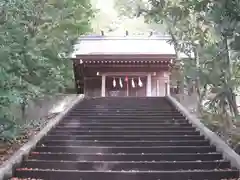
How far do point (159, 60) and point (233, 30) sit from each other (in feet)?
38.7

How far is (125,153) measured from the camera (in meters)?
6.02

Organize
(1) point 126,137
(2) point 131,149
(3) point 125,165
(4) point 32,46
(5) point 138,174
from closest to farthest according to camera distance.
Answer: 1. (5) point 138,174
2. (3) point 125,165
3. (2) point 131,149
4. (1) point 126,137
5. (4) point 32,46

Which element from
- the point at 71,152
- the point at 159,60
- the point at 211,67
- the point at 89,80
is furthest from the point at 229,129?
the point at 89,80

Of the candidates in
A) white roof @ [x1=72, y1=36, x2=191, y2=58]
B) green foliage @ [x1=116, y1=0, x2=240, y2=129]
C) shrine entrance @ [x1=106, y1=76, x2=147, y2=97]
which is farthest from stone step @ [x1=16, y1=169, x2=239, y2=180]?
white roof @ [x1=72, y1=36, x2=191, y2=58]

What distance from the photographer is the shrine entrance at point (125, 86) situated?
19.2m

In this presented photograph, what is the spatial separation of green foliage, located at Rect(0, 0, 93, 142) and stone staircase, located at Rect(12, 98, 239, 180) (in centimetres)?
84

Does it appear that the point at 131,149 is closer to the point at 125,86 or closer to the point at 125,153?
the point at 125,153

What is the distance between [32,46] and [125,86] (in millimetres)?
12291

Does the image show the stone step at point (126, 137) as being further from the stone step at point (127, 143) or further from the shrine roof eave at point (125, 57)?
the shrine roof eave at point (125, 57)

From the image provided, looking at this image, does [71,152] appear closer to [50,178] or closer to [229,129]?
[50,178]

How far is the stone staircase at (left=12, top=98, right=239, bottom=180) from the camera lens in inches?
189

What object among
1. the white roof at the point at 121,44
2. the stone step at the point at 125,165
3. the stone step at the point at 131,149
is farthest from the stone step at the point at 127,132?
the white roof at the point at 121,44

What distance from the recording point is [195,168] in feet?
17.2

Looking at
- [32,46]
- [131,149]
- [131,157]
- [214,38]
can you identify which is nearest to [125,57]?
[214,38]
